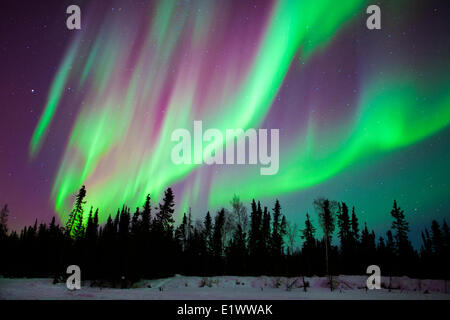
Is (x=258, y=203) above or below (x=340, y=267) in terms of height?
above

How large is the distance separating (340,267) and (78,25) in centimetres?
6359

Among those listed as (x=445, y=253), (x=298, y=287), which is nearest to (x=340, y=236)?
(x=445, y=253)

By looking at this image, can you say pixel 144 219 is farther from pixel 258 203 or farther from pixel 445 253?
pixel 445 253

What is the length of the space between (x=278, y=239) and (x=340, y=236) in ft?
59.6

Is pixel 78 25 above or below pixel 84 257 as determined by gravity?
above

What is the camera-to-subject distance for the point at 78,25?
14641 millimetres

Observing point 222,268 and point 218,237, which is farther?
point 218,237
